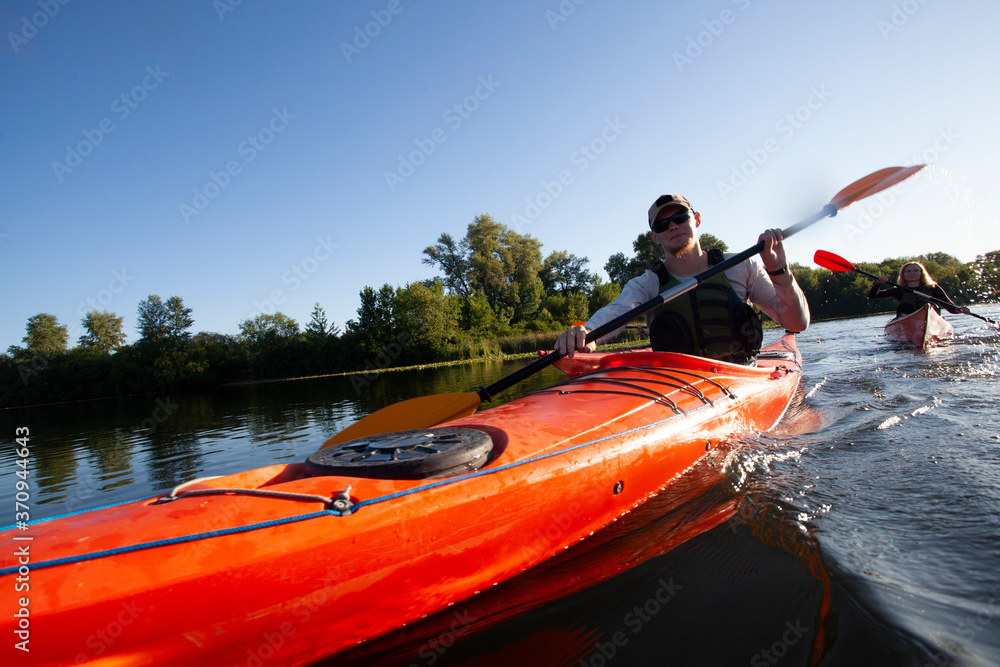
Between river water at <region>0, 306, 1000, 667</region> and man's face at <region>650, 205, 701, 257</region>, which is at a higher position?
man's face at <region>650, 205, 701, 257</region>

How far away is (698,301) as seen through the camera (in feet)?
12.4

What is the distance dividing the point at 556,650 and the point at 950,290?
94.9ft

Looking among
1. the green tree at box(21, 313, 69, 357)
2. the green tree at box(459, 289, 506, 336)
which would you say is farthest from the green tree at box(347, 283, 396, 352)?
the green tree at box(21, 313, 69, 357)

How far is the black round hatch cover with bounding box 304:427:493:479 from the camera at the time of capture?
183 centimetres

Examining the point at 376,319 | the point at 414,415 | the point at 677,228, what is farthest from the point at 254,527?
the point at 376,319

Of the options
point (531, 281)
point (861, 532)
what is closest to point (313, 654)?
point (861, 532)

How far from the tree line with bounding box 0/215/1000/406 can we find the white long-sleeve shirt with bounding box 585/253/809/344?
22.6m

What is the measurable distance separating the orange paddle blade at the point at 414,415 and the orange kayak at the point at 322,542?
445 mm

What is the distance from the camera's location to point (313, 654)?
5.12 ft

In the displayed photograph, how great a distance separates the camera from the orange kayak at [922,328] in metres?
7.98

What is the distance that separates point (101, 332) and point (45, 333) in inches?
176

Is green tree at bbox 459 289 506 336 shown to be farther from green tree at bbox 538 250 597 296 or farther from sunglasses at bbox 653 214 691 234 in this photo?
sunglasses at bbox 653 214 691 234

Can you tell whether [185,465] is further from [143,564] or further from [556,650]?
[556,650]

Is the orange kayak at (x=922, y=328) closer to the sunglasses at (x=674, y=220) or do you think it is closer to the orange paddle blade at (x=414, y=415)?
the sunglasses at (x=674, y=220)
